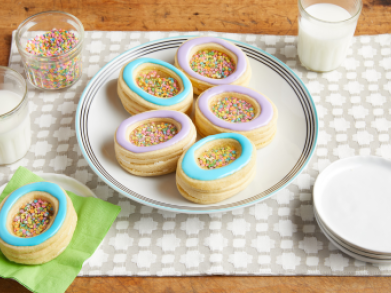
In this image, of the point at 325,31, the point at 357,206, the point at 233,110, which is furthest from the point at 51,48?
the point at 357,206

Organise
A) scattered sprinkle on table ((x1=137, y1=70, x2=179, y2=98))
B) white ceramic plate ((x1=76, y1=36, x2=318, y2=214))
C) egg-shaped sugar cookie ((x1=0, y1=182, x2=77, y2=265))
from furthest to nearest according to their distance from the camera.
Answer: scattered sprinkle on table ((x1=137, y1=70, x2=179, y2=98)), white ceramic plate ((x1=76, y1=36, x2=318, y2=214)), egg-shaped sugar cookie ((x1=0, y1=182, x2=77, y2=265))

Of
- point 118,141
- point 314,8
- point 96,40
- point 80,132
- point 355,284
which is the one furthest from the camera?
point 96,40

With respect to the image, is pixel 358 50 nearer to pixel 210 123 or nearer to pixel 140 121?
pixel 210 123

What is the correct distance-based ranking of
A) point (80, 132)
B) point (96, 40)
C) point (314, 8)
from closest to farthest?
1. point (80, 132)
2. point (314, 8)
3. point (96, 40)

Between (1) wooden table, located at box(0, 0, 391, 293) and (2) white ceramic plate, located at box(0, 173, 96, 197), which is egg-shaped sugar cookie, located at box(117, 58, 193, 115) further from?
(1) wooden table, located at box(0, 0, 391, 293)

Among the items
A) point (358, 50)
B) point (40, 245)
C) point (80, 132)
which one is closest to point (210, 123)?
point (80, 132)

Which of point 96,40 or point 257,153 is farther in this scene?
point 96,40

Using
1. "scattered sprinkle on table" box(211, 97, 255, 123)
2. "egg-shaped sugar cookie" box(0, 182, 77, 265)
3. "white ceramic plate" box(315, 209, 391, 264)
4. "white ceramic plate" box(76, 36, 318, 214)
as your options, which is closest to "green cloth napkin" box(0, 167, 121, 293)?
"egg-shaped sugar cookie" box(0, 182, 77, 265)
